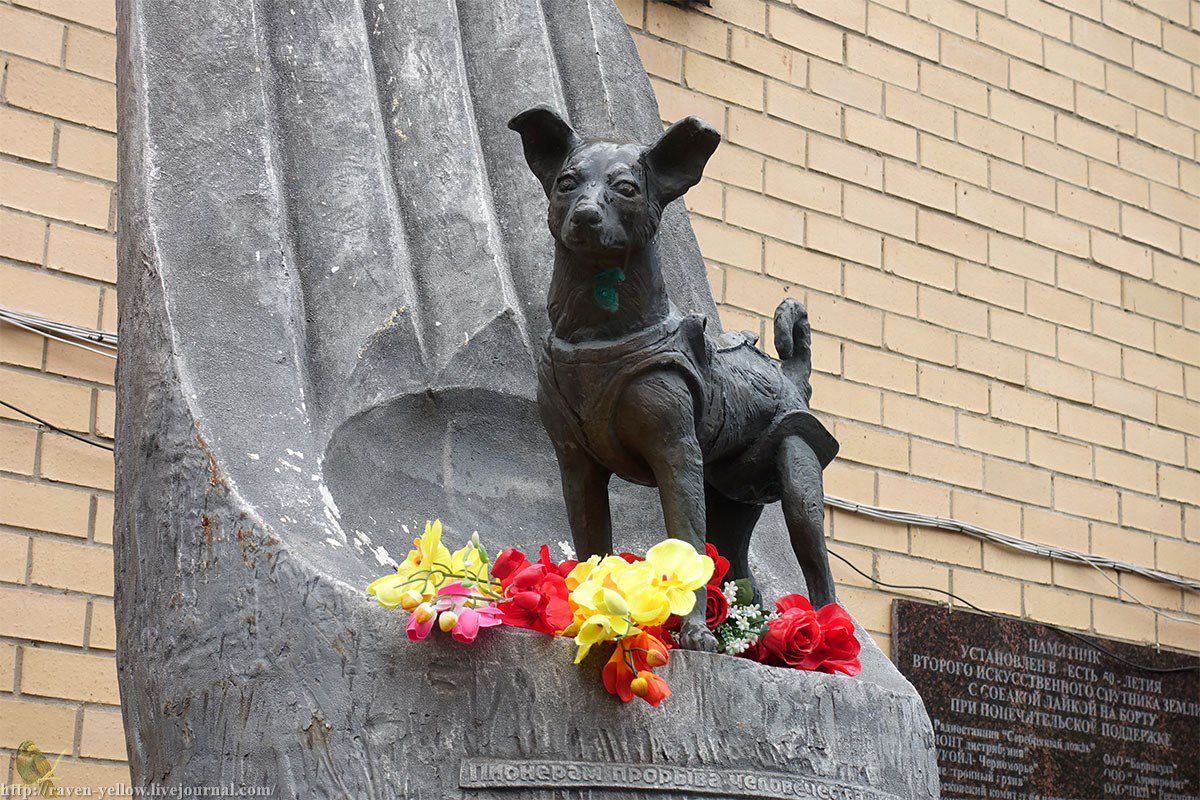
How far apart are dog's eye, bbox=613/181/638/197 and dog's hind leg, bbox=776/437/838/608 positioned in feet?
1.58

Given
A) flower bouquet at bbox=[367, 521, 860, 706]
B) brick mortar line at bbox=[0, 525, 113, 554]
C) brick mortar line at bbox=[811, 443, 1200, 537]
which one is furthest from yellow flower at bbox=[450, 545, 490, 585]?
brick mortar line at bbox=[811, 443, 1200, 537]

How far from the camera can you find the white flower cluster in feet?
8.00

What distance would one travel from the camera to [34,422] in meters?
4.28

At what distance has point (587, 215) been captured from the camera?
2.23 m

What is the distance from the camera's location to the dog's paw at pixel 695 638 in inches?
92.1

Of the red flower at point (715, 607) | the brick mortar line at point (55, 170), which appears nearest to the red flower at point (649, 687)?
the red flower at point (715, 607)

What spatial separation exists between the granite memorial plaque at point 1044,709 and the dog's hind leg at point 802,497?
299 centimetres

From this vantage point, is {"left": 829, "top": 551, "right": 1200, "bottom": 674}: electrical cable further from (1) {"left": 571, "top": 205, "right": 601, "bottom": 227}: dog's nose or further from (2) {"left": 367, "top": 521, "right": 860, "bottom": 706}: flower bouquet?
(1) {"left": 571, "top": 205, "right": 601, "bottom": 227}: dog's nose

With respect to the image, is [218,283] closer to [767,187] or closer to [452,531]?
[452,531]

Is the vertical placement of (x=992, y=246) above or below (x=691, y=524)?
above

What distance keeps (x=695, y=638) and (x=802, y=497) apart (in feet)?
1.07

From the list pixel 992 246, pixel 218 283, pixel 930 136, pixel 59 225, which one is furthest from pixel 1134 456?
pixel 218 283

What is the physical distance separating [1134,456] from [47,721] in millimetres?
3845

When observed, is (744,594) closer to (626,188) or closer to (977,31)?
(626,188)
